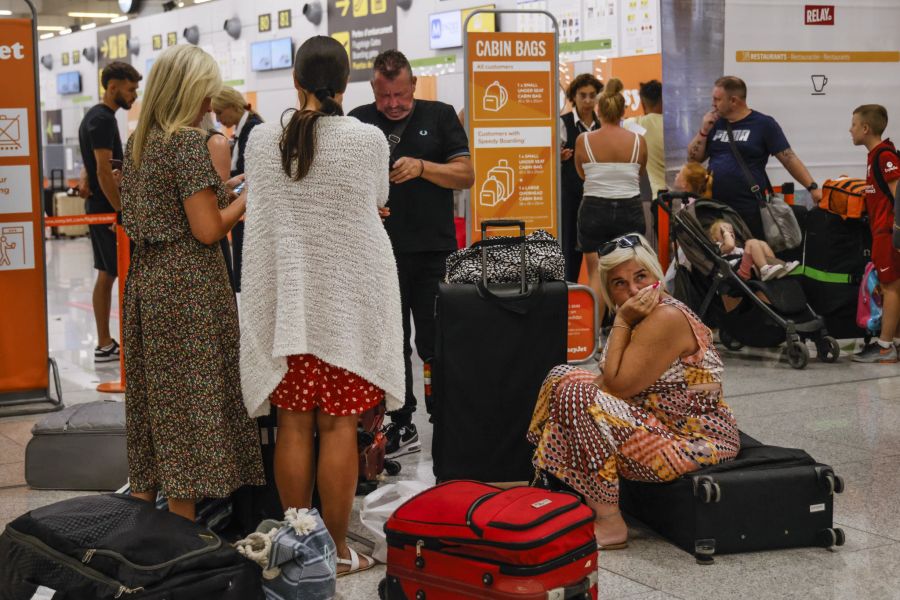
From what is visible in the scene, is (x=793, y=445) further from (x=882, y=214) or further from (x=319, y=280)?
(x=319, y=280)

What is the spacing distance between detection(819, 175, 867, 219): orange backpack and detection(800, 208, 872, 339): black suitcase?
5cm

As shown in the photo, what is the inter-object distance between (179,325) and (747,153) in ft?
15.3

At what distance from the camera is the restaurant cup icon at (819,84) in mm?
7375

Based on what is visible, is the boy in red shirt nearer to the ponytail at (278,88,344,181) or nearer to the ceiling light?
the ponytail at (278,88,344,181)

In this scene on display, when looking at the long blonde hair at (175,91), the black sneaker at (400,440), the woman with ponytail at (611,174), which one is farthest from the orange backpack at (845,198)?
the long blonde hair at (175,91)

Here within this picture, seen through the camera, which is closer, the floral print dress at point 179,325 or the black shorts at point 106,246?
the floral print dress at point 179,325

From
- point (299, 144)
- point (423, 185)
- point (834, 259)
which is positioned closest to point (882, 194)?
point (834, 259)

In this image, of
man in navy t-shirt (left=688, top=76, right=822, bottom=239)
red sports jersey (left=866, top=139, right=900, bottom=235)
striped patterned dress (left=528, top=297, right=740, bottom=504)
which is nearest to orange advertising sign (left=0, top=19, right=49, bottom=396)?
striped patterned dress (left=528, top=297, right=740, bottom=504)

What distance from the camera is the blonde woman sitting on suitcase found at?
3324 mm

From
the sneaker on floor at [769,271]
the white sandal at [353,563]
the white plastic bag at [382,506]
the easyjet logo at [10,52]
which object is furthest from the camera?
the sneaker on floor at [769,271]

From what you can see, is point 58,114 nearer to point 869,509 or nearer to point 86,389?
point 86,389

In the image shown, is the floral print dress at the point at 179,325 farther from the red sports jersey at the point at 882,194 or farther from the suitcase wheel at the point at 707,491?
the red sports jersey at the point at 882,194

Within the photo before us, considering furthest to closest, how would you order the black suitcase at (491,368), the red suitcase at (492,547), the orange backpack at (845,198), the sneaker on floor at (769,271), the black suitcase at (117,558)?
the orange backpack at (845,198) < the sneaker on floor at (769,271) < the black suitcase at (491,368) < the red suitcase at (492,547) < the black suitcase at (117,558)

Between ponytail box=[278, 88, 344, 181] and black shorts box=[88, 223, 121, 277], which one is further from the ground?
ponytail box=[278, 88, 344, 181]
